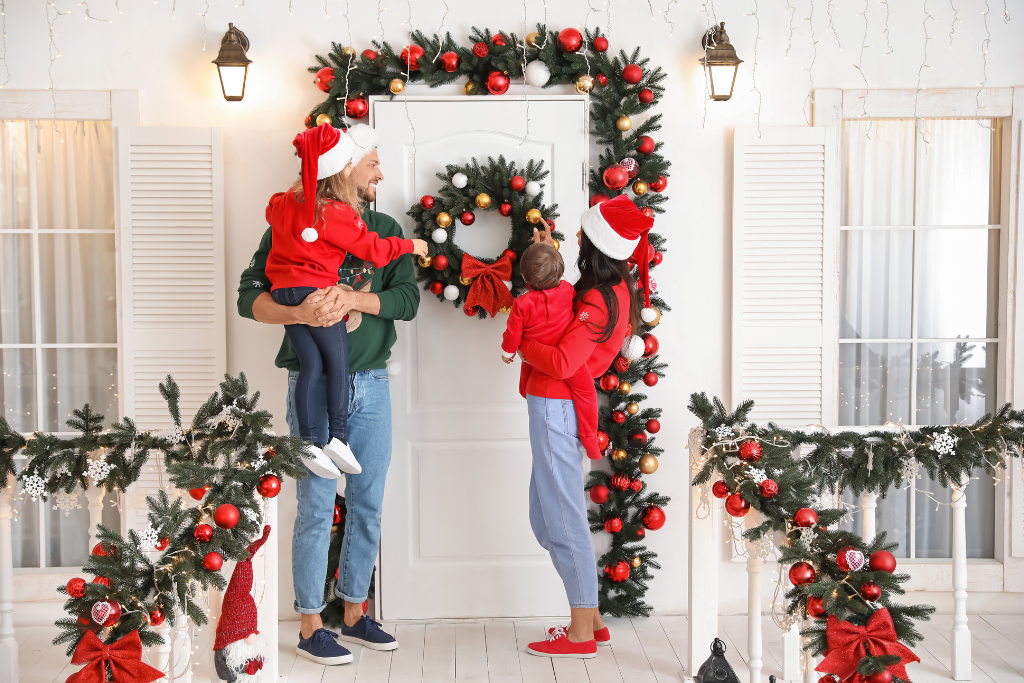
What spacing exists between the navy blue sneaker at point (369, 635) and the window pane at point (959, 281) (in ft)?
8.76

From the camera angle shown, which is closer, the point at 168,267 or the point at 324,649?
the point at 324,649

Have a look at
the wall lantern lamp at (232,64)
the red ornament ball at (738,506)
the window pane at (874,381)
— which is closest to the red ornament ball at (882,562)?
the red ornament ball at (738,506)

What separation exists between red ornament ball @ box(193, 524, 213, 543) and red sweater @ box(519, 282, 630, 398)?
3.98ft

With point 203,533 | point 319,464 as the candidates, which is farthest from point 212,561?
point 319,464

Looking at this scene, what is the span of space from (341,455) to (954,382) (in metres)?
2.70

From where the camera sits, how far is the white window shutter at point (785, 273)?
3258 mm

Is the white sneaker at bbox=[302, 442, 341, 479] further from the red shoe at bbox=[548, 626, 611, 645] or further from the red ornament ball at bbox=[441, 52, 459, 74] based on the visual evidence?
the red ornament ball at bbox=[441, 52, 459, 74]

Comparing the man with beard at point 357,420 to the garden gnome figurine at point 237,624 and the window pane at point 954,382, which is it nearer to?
the garden gnome figurine at point 237,624

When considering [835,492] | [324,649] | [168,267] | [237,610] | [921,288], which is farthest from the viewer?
[921,288]

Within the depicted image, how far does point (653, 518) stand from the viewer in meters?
3.16

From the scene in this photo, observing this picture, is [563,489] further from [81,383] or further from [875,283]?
[81,383]

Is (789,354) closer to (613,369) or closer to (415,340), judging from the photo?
(613,369)

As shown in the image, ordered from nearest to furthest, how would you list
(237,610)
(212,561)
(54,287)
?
(212,561)
(237,610)
(54,287)

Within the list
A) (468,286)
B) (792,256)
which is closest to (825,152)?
(792,256)
